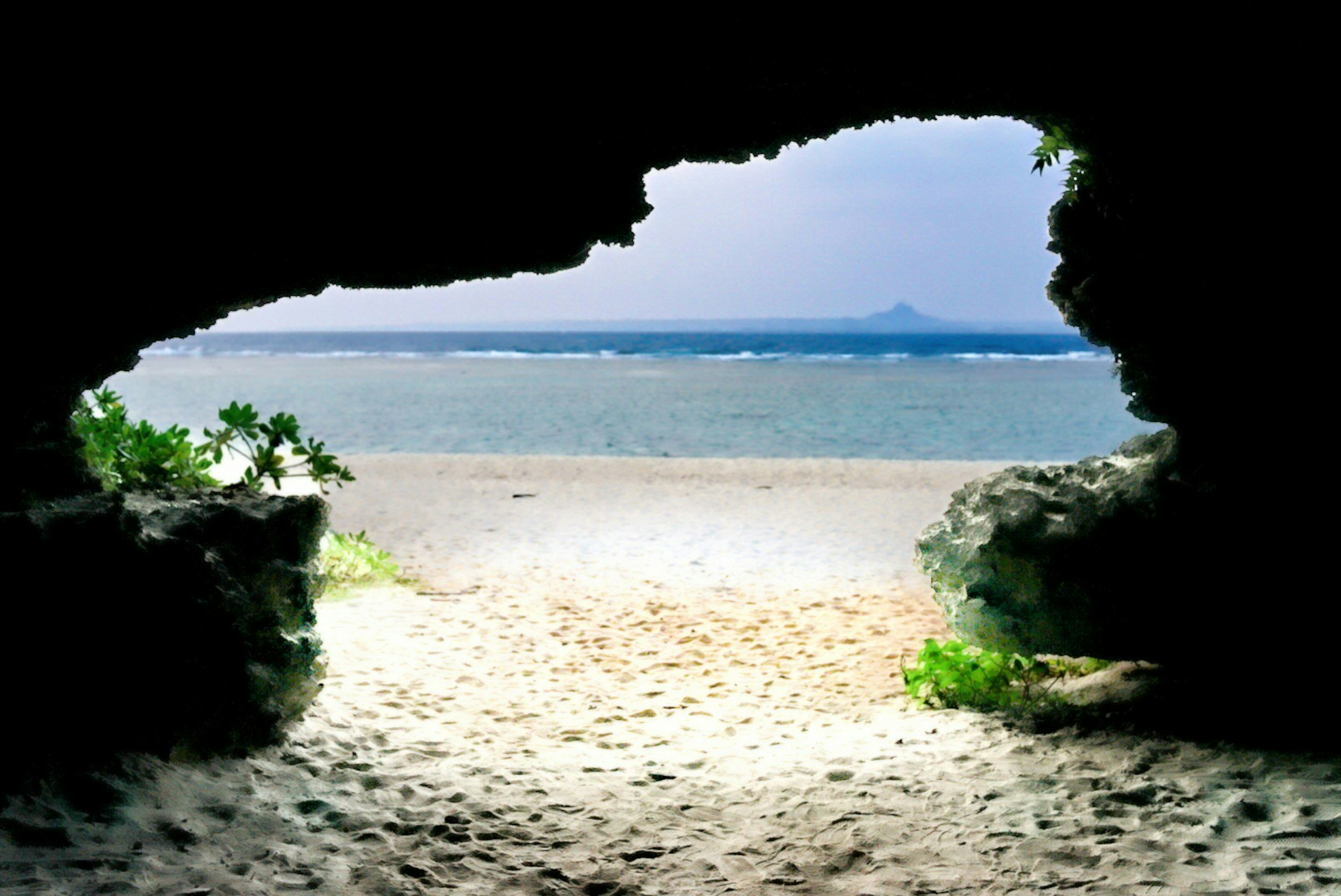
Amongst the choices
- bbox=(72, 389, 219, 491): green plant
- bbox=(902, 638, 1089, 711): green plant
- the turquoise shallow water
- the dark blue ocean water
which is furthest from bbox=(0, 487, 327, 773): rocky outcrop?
the dark blue ocean water

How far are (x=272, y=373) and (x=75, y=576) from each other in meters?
48.8

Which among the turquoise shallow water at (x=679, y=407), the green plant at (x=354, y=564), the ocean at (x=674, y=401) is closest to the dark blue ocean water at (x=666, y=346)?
the ocean at (x=674, y=401)

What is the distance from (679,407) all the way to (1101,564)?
25.7 meters

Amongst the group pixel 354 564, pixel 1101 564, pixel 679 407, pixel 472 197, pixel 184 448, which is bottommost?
pixel 354 564

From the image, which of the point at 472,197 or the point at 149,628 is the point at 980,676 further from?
the point at 149,628

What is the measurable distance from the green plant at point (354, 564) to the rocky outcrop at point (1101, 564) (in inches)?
194

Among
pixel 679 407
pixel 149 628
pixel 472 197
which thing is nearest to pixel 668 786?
pixel 149 628

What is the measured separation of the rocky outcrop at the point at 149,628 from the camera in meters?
3.36

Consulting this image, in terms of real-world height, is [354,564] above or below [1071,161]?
below

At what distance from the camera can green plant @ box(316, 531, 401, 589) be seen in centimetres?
779

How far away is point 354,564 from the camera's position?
798 centimetres

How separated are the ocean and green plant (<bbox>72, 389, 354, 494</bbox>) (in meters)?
4.81

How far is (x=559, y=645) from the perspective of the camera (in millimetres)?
6422

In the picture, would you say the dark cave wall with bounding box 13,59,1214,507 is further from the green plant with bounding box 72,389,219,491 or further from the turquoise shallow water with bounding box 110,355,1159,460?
the turquoise shallow water with bounding box 110,355,1159,460
